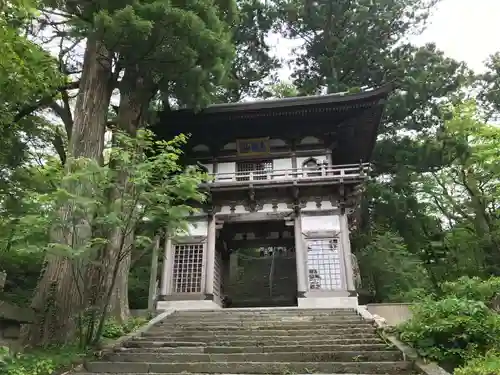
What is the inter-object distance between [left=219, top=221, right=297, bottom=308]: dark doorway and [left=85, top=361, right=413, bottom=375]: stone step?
30.2 feet

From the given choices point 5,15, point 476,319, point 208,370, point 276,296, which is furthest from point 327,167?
point 5,15

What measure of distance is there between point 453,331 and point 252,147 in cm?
1106

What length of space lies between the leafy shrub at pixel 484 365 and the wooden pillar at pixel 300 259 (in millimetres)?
7319

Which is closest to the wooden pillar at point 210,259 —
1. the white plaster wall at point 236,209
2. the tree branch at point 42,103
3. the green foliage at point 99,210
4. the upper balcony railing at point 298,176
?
the white plaster wall at point 236,209

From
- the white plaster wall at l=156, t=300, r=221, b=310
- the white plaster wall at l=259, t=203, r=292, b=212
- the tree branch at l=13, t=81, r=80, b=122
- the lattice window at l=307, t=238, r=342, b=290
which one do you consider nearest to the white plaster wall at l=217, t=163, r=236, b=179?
the white plaster wall at l=259, t=203, r=292, b=212

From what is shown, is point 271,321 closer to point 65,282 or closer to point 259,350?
point 259,350

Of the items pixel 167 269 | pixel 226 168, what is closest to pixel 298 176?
pixel 226 168

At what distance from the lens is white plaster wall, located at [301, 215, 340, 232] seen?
13.7 m

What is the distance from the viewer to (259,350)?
7.10m

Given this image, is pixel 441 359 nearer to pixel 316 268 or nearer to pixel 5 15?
pixel 316 268

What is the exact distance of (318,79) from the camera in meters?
23.1

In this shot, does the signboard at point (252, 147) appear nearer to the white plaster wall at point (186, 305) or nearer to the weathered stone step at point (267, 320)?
the white plaster wall at point (186, 305)

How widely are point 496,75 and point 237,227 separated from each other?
631 inches

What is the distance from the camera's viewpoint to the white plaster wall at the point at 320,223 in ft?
45.1
